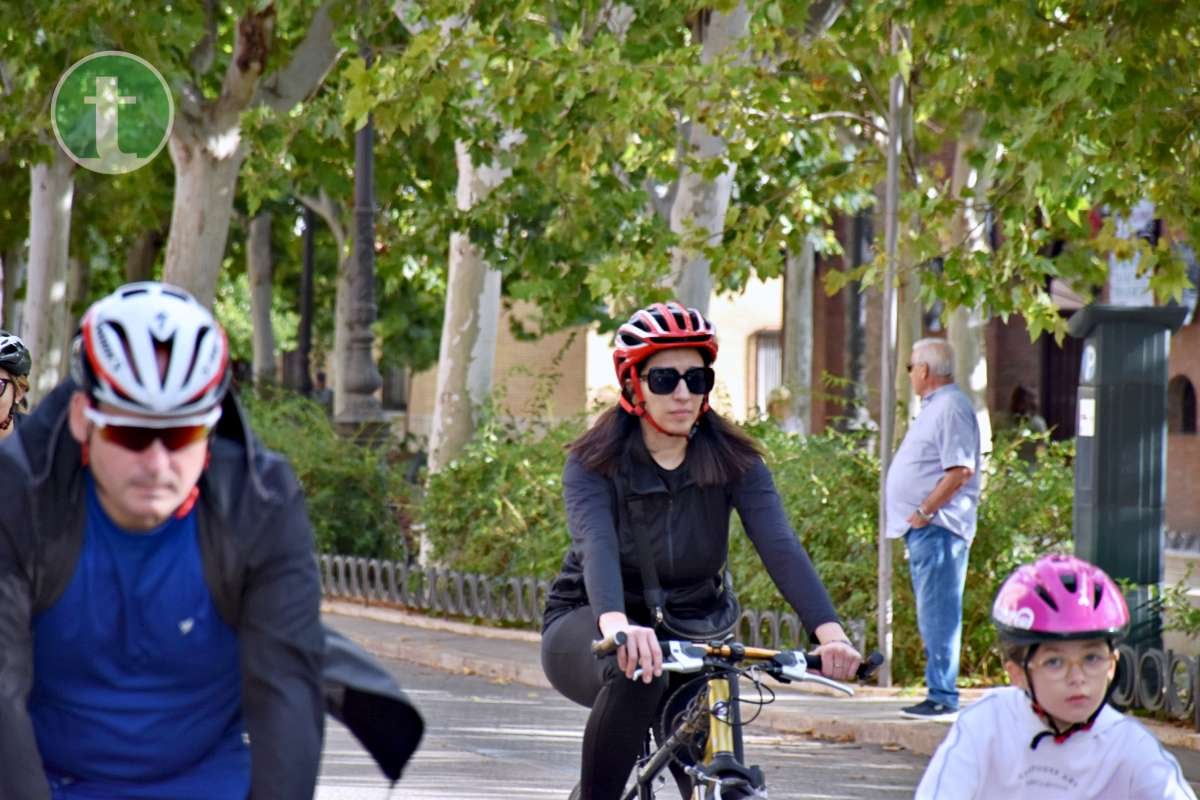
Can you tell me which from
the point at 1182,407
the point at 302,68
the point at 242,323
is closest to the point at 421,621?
the point at 302,68

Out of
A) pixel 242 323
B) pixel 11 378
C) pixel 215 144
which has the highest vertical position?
pixel 242 323

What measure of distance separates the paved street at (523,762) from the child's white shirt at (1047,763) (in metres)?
5.33

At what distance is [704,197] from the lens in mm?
16234

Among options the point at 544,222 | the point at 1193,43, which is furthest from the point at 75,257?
the point at 1193,43

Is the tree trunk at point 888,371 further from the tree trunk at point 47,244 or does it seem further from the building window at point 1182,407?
the building window at point 1182,407

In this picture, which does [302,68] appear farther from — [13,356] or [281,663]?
[281,663]

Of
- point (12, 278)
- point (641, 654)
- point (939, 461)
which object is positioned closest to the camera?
point (641, 654)

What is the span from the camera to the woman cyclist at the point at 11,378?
7969 mm

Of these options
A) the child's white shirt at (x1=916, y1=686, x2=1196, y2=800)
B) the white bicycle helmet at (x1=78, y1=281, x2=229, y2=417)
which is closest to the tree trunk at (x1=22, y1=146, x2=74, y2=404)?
the child's white shirt at (x1=916, y1=686, x2=1196, y2=800)

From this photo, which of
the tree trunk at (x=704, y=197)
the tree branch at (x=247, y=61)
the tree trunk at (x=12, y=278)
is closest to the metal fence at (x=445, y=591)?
the tree trunk at (x=704, y=197)

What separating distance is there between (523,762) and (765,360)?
4255cm

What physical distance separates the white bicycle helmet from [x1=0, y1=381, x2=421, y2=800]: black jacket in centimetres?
19

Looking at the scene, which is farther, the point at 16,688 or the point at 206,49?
the point at 206,49

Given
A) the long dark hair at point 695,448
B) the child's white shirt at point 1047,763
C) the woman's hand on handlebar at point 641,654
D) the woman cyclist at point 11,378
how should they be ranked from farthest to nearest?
1. the woman cyclist at point 11,378
2. the long dark hair at point 695,448
3. the woman's hand on handlebar at point 641,654
4. the child's white shirt at point 1047,763
